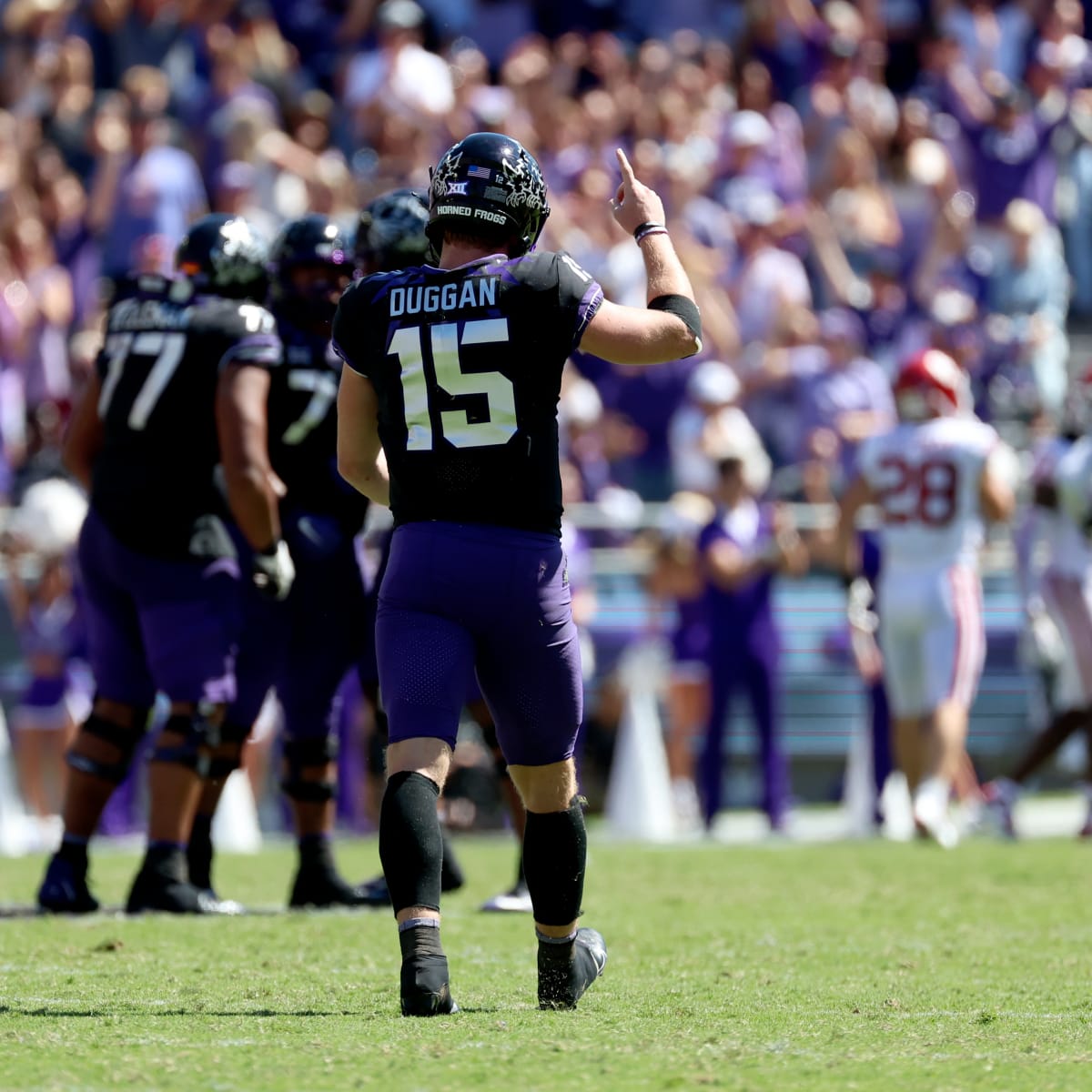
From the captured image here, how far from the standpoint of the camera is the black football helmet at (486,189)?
5.12 m

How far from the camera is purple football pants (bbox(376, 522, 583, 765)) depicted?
502 centimetres

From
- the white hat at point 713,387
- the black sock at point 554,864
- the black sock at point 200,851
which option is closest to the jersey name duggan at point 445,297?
the black sock at point 554,864

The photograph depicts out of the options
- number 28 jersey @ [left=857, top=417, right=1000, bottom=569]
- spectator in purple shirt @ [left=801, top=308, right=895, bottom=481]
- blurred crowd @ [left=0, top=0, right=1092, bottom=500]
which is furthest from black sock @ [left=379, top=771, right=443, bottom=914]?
spectator in purple shirt @ [left=801, top=308, right=895, bottom=481]

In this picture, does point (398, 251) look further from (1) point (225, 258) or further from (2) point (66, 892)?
(2) point (66, 892)

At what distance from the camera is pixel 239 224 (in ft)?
25.6

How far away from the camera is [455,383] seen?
5074 mm

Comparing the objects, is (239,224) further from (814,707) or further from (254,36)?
(254,36)

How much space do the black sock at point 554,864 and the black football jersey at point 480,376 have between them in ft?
2.31

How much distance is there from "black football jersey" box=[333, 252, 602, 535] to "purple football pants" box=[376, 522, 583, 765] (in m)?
0.08

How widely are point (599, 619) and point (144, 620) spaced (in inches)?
268

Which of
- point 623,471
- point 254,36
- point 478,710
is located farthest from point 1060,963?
point 254,36

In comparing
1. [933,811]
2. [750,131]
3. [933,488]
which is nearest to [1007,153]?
[750,131]

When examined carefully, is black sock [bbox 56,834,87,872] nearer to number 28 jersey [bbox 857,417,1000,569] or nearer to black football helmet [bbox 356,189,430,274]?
black football helmet [bbox 356,189,430,274]

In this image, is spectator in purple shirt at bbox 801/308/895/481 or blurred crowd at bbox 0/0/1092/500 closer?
spectator in purple shirt at bbox 801/308/895/481
